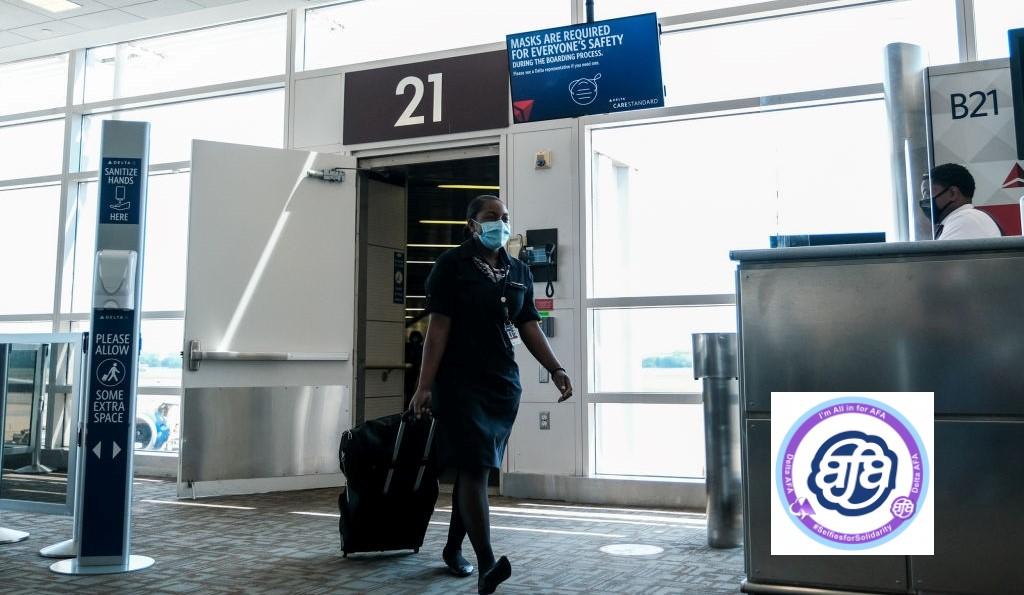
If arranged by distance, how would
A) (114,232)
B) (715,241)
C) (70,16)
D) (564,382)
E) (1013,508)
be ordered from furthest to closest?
(70,16) → (715,241) → (114,232) → (564,382) → (1013,508)

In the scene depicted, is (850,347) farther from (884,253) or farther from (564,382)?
(564,382)

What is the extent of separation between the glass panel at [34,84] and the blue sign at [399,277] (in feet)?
11.9

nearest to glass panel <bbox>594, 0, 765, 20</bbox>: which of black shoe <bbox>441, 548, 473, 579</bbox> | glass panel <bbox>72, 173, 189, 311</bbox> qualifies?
glass panel <bbox>72, 173, 189, 311</bbox>

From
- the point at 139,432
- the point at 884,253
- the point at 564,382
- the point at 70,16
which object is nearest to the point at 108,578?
the point at 564,382

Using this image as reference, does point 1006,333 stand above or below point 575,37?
below

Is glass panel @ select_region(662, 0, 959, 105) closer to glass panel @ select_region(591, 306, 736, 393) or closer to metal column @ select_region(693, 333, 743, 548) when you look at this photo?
glass panel @ select_region(591, 306, 736, 393)

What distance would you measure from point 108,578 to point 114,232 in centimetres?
147

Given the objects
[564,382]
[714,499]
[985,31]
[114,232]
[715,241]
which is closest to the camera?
[564,382]

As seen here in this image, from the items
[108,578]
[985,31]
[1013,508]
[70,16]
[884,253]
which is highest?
[70,16]

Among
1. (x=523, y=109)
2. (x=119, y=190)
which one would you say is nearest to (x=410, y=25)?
(x=523, y=109)

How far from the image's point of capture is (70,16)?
706 cm

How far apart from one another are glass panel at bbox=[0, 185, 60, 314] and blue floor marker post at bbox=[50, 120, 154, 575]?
4.86 m

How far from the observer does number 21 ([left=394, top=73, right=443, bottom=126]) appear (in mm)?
6363

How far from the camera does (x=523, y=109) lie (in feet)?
17.9
